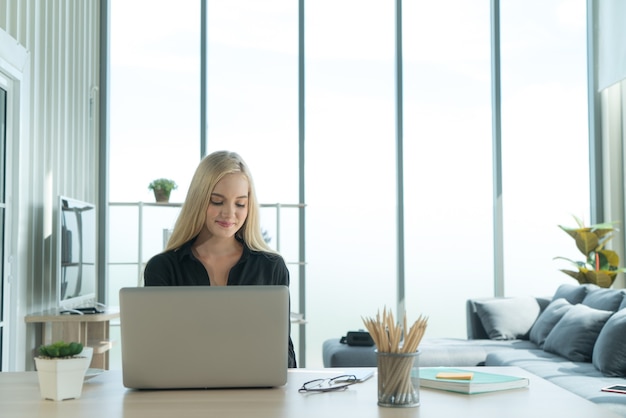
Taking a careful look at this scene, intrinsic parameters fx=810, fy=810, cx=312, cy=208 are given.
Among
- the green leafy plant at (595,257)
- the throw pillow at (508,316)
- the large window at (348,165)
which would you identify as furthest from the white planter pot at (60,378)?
the green leafy plant at (595,257)

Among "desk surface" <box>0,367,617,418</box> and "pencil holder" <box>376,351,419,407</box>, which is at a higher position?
"pencil holder" <box>376,351,419,407</box>

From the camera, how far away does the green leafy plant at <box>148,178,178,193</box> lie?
6.03 metres

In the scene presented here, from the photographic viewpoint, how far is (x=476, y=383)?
1864mm

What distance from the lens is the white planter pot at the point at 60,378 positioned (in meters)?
1.77

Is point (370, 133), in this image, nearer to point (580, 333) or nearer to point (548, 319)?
point (548, 319)

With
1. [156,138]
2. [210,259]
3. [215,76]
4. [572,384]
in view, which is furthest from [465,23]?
[210,259]

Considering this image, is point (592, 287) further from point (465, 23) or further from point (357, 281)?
point (465, 23)

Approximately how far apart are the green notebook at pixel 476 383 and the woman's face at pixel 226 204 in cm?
82

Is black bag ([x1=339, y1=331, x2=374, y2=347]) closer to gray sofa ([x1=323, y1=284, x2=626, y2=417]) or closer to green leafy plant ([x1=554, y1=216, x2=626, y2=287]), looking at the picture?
gray sofa ([x1=323, y1=284, x2=626, y2=417])

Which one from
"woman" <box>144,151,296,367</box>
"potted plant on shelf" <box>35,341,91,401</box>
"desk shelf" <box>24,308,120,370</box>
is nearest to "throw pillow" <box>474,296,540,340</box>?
"desk shelf" <box>24,308,120,370</box>

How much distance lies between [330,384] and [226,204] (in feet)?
2.65

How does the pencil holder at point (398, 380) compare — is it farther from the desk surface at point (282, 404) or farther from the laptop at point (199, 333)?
the laptop at point (199, 333)

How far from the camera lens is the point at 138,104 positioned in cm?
644

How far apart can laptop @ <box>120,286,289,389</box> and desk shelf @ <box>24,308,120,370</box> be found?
9.75 feet
